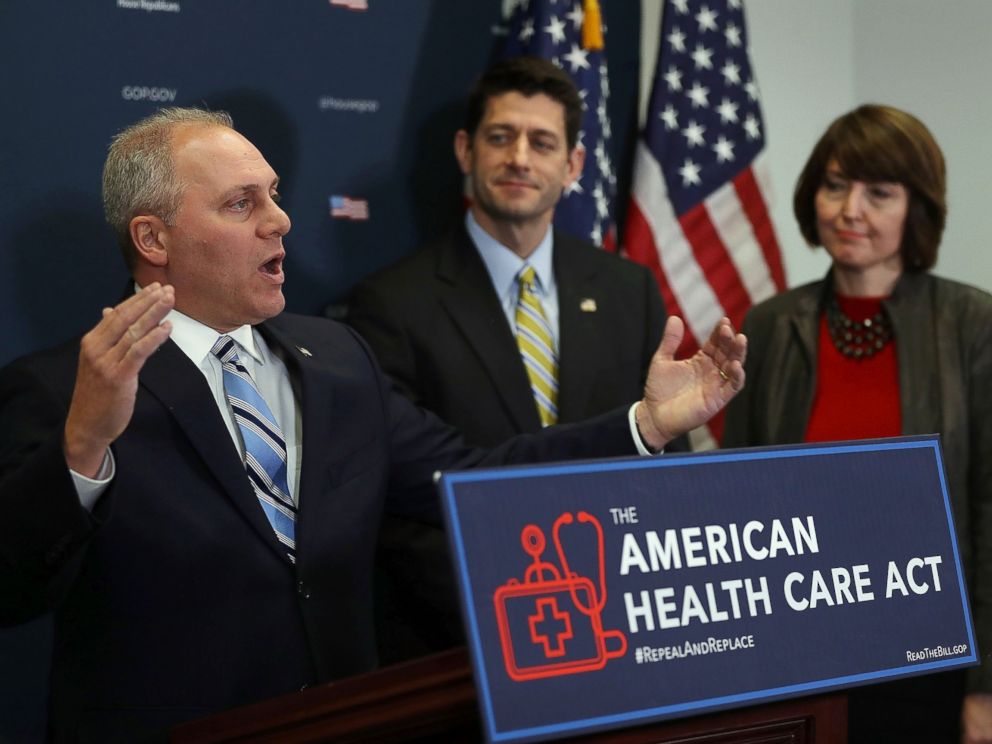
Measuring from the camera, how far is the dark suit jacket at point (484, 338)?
3133 millimetres

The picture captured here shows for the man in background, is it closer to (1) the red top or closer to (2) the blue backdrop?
(2) the blue backdrop

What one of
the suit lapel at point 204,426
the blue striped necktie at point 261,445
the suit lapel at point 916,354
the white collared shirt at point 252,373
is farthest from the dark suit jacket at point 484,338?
the suit lapel at point 204,426

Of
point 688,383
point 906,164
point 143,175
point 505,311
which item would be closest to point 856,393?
point 906,164

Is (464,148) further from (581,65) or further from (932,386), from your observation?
(932,386)

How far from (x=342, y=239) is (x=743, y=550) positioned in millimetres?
2206

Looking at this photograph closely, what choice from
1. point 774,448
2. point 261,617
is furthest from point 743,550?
point 261,617

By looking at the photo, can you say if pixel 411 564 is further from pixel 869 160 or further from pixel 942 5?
pixel 942 5

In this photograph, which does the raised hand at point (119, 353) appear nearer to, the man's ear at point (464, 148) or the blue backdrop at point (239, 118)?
the blue backdrop at point (239, 118)

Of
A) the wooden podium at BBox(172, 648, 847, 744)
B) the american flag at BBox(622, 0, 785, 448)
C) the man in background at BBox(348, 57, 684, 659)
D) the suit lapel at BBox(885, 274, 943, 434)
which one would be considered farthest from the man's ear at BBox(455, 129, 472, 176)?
the wooden podium at BBox(172, 648, 847, 744)

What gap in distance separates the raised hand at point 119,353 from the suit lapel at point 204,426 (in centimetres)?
35

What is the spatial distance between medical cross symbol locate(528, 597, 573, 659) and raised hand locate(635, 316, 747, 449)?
0.77 m

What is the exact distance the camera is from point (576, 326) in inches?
129

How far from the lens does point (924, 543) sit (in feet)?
5.37

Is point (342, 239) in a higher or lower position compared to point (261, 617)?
higher
